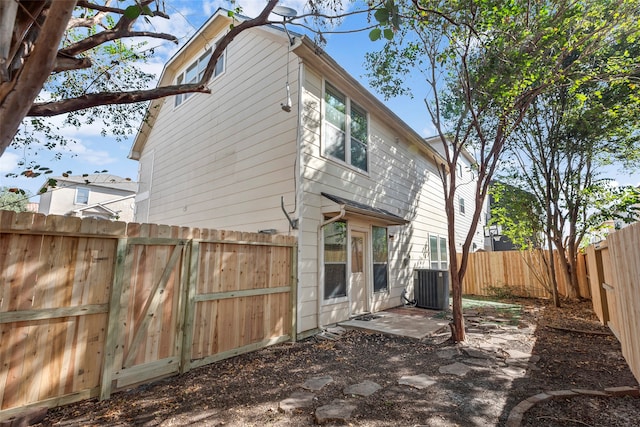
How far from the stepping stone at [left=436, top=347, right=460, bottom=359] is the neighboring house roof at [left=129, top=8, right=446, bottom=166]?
3.60 metres

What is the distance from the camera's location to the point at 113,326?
10.7 ft

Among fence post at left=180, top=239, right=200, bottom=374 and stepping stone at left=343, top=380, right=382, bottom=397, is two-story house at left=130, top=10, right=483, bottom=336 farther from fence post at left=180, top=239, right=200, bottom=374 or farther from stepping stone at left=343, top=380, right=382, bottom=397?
stepping stone at left=343, top=380, right=382, bottom=397

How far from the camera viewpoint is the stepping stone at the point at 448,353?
178 inches

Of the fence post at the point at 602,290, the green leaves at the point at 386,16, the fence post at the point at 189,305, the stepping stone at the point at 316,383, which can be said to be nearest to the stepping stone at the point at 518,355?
the fence post at the point at 602,290

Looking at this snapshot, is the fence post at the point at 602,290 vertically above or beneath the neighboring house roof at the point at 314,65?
beneath

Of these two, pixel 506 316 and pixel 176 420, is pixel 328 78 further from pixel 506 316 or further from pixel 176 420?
pixel 506 316

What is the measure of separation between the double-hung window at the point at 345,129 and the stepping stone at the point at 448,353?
14.3 feet

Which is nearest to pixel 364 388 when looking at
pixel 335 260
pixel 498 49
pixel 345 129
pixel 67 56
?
pixel 335 260

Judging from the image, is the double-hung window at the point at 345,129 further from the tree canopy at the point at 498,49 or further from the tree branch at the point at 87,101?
the tree branch at the point at 87,101

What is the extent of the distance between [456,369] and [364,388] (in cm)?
145

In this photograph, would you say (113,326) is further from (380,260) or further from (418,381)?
(380,260)

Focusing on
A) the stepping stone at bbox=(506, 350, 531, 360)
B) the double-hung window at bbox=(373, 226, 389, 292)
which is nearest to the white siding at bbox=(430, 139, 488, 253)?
the double-hung window at bbox=(373, 226, 389, 292)

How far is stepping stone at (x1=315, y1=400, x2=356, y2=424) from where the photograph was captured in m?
2.74

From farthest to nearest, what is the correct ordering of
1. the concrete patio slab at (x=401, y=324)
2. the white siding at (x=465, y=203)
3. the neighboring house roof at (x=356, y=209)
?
the white siding at (x=465, y=203) < the neighboring house roof at (x=356, y=209) < the concrete patio slab at (x=401, y=324)
